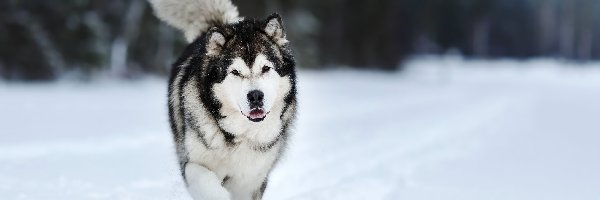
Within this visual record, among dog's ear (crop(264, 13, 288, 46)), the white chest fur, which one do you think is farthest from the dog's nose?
dog's ear (crop(264, 13, 288, 46))

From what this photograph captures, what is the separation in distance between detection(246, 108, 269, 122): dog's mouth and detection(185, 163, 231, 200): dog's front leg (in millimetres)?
451

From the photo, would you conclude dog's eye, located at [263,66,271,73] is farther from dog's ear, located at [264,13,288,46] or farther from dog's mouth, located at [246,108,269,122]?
dog's ear, located at [264,13,288,46]

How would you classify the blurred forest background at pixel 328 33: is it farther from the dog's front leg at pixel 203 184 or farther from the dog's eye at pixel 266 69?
the dog's eye at pixel 266 69

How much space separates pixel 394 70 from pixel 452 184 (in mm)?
41739

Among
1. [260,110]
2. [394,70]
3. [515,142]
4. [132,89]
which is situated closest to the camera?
[260,110]

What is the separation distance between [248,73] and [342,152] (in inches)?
186

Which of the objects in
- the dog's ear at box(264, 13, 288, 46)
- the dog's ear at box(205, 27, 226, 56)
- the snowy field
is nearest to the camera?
the dog's ear at box(205, 27, 226, 56)

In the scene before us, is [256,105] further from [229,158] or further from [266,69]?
[229,158]

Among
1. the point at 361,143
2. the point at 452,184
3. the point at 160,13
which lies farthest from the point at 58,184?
the point at 361,143

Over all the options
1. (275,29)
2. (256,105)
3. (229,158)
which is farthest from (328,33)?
(256,105)

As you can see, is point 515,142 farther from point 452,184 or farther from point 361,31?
point 361,31

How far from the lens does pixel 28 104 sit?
1360 centimetres

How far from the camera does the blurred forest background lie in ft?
63.5

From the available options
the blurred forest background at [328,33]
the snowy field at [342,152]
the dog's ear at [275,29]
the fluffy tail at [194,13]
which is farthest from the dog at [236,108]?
the blurred forest background at [328,33]
